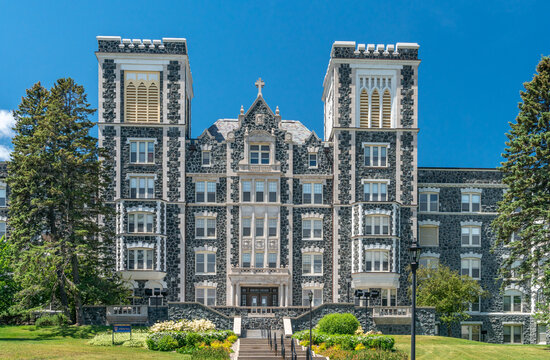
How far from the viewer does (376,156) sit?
53.5 m

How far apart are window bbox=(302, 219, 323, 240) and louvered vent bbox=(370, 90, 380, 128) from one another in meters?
8.27

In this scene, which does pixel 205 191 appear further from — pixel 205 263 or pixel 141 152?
pixel 141 152

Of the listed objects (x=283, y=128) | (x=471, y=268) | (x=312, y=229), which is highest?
(x=283, y=128)

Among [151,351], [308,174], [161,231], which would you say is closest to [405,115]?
[308,174]

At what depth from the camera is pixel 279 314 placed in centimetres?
4672

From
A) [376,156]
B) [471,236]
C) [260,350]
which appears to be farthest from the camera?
[471,236]

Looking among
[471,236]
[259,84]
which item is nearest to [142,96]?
[259,84]

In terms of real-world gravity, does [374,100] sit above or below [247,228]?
above

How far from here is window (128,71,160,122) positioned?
53062mm

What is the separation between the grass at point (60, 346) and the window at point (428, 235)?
24.4m

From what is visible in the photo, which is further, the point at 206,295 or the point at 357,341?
the point at 206,295

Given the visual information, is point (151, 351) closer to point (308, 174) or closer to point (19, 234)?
point (19, 234)

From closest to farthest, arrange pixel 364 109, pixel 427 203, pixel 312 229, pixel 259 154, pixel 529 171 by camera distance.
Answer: pixel 529 171
pixel 312 229
pixel 259 154
pixel 364 109
pixel 427 203

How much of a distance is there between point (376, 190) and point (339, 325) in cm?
1439
